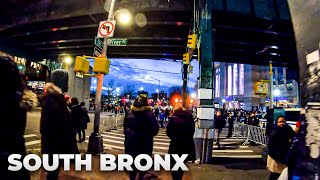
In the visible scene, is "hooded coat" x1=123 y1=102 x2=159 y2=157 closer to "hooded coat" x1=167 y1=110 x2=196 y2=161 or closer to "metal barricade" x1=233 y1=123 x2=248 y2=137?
"hooded coat" x1=167 y1=110 x2=196 y2=161

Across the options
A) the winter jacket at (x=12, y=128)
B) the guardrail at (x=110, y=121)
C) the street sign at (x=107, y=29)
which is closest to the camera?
the winter jacket at (x=12, y=128)

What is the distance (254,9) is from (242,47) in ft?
33.8

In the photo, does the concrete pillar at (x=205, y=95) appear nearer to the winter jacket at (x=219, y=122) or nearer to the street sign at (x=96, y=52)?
the street sign at (x=96, y=52)

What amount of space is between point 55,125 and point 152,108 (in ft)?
24.1

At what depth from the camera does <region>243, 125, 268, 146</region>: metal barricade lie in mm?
12523

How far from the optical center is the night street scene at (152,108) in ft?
6.34

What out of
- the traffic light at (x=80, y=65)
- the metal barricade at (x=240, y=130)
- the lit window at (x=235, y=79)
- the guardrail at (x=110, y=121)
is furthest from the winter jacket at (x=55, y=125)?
the lit window at (x=235, y=79)

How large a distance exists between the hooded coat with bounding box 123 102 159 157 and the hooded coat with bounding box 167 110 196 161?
466 mm

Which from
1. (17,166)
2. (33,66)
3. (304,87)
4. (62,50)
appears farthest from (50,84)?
(33,66)

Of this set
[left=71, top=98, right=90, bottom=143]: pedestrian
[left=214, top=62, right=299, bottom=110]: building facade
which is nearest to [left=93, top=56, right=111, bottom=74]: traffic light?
[left=71, top=98, right=90, bottom=143]: pedestrian

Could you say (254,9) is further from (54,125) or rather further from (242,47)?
(54,125)

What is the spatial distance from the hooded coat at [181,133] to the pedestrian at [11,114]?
3503 millimetres

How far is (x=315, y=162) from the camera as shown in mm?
1550

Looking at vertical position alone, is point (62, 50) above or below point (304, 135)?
above
